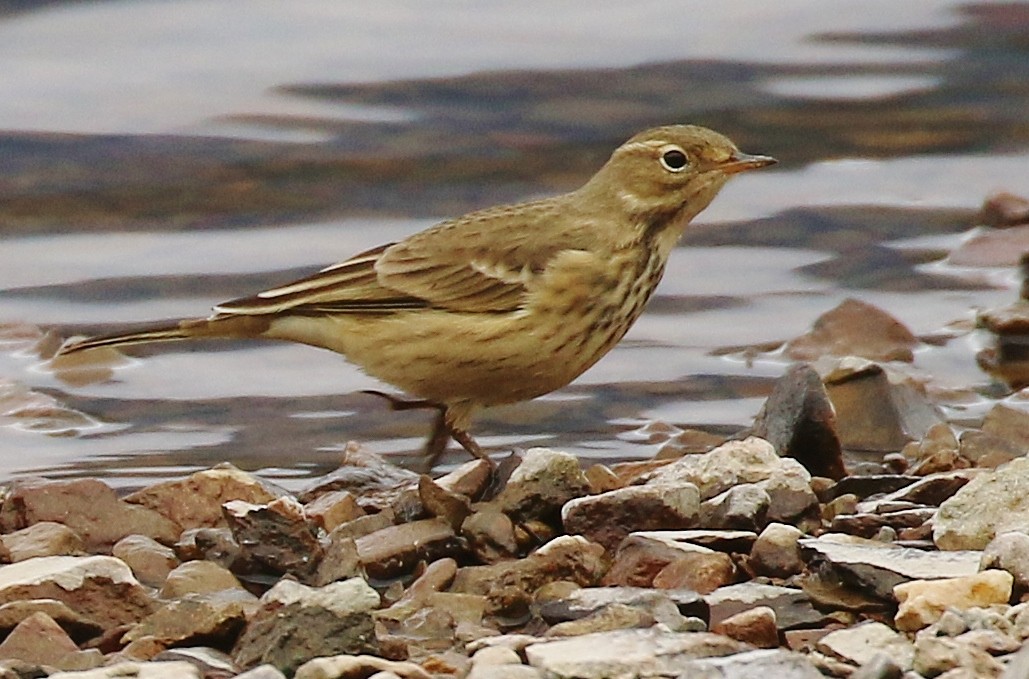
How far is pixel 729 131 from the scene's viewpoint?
14531 millimetres

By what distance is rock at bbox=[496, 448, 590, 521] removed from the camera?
6.76 m

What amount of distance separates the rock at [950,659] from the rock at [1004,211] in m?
8.32

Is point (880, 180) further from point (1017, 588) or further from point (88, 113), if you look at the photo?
point (1017, 588)

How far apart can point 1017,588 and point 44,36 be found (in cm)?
1136

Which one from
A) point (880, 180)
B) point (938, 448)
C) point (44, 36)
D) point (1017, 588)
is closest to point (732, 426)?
point (938, 448)

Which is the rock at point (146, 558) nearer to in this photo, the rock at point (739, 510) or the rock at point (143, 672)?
the rock at point (143, 672)

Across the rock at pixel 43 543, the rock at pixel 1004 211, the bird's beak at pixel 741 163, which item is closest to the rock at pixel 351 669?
the rock at pixel 43 543

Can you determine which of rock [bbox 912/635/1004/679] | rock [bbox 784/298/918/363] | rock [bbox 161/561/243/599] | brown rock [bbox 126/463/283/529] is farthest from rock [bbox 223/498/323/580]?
rock [bbox 784/298/918/363]

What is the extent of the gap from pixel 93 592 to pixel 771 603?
5.95 feet

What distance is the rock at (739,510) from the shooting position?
21.4ft

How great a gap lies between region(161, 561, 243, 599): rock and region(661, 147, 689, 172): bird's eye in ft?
9.22

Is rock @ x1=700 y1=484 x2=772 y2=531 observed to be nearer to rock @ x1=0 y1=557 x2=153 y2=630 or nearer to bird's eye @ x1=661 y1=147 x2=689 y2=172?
rock @ x1=0 y1=557 x2=153 y2=630

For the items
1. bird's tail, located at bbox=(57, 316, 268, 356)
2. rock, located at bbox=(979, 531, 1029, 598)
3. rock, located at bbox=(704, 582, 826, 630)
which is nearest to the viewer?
rock, located at bbox=(979, 531, 1029, 598)

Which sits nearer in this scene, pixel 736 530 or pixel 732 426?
pixel 736 530
